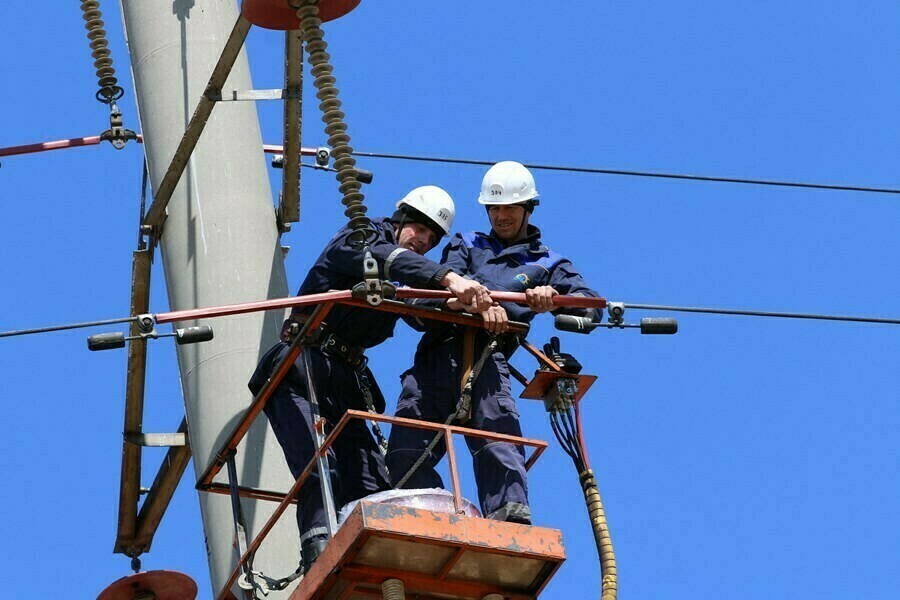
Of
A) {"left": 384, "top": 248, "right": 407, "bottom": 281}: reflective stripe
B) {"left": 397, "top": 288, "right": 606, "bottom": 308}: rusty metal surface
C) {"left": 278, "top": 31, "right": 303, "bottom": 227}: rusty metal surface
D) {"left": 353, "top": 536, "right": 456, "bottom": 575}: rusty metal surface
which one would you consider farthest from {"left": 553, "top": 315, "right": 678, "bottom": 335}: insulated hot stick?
{"left": 278, "top": 31, "right": 303, "bottom": 227}: rusty metal surface

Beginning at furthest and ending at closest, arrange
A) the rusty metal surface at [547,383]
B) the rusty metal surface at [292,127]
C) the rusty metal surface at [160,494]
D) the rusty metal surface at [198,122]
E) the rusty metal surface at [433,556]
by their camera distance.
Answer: the rusty metal surface at [160,494] → the rusty metal surface at [292,127] → the rusty metal surface at [198,122] → the rusty metal surface at [547,383] → the rusty metal surface at [433,556]

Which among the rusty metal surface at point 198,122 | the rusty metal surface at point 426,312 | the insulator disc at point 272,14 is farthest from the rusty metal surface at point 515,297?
the rusty metal surface at point 198,122

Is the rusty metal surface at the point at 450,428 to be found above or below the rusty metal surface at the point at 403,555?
above

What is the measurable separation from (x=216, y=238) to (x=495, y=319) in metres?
2.43

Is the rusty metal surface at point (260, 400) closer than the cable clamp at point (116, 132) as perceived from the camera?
Yes

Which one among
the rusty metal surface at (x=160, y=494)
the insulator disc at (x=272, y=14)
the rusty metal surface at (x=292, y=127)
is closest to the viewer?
the insulator disc at (x=272, y=14)

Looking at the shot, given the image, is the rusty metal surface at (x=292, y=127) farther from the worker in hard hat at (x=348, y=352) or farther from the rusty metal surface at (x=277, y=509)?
the rusty metal surface at (x=277, y=509)

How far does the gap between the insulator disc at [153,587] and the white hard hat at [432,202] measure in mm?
2594

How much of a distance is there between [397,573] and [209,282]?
306 cm

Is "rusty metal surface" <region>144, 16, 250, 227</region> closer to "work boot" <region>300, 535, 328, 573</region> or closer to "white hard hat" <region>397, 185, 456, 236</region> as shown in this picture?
"white hard hat" <region>397, 185, 456, 236</region>

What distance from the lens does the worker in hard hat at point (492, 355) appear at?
11.5 meters

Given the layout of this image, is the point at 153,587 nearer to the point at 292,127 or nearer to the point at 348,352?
the point at 348,352

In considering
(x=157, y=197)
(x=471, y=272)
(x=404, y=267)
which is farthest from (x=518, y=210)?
(x=157, y=197)

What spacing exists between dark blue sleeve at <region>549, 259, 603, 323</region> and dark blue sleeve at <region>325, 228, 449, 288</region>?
2.69ft
